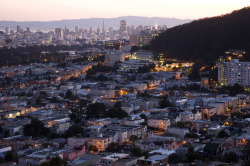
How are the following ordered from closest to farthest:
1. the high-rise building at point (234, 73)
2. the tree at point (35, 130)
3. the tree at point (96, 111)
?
the tree at point (35, 130) < the tree at point (96, 111) < the high-rise building at point (234, 73)

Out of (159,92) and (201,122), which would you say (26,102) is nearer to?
(159,92)

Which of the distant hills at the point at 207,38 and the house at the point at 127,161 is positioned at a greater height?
the distant hills at the point at 207,38

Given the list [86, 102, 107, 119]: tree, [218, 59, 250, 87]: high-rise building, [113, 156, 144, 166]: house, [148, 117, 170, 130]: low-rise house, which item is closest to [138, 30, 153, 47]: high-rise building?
[218, 59, 250, 87]: high-rise building

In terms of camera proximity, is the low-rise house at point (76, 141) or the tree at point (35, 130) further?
the tree at point (35, 130)

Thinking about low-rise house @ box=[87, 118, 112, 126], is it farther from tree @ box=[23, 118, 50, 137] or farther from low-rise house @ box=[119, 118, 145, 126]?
tree @ box=[23, 118, 50, 137]

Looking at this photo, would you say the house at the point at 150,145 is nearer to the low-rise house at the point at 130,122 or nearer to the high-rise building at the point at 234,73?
the low-rise house at the point at 130,122

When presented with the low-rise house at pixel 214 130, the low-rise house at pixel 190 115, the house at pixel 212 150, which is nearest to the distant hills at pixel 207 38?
the low-rise house at pixel 190 115
